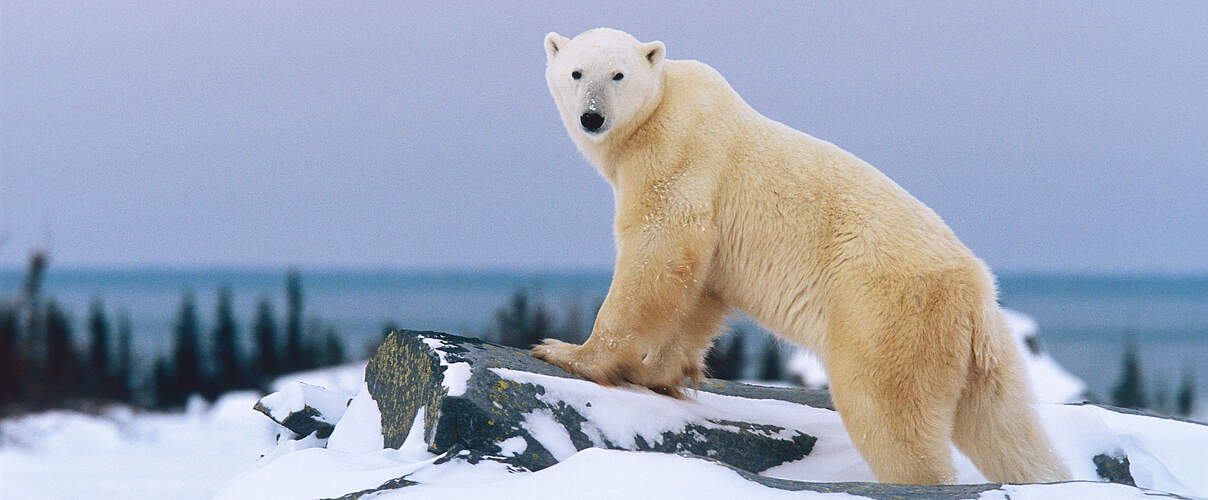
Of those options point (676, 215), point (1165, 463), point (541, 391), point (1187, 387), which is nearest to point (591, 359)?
point (541, 391)

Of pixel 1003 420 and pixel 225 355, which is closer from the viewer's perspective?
pixel 1003 420

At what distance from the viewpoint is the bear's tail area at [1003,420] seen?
4.20 metres

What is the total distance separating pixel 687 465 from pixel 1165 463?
→ 3506mm

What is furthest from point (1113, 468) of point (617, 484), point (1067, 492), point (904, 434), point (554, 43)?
point (554, 43)

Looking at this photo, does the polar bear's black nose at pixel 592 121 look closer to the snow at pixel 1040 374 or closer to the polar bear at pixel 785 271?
the polar bear at pixel 785 271

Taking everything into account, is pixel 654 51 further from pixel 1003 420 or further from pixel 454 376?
pixel 1003 420

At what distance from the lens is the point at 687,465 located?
3111mm

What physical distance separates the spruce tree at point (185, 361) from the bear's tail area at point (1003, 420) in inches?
587

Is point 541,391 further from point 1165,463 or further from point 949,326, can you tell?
point 1165,463

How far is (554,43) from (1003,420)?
2.87m

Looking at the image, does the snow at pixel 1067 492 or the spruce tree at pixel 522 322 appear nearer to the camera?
the snow at pixel 1067 492

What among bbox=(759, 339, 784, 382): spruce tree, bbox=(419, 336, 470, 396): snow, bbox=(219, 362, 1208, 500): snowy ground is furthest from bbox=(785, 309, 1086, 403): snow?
bbox=(419, 336, 470, 396): snow

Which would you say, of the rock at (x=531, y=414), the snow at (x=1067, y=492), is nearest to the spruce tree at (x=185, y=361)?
the rock at (x=531, y=414)

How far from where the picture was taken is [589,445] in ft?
13.3
